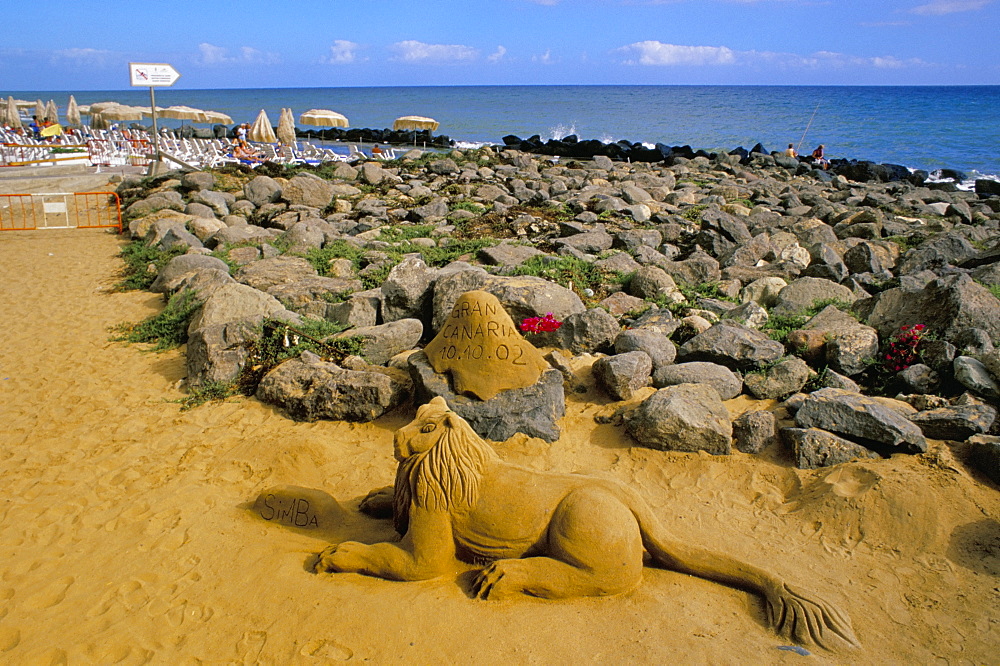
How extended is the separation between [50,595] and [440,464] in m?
2.31

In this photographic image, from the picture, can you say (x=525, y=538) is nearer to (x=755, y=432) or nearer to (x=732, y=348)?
(x=755, y=432)

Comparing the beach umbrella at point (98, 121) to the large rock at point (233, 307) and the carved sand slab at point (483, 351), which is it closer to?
the large rock at point (233, 307)

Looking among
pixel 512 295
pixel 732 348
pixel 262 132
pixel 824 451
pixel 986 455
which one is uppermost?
pixel 262 132

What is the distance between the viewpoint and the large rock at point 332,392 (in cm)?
581

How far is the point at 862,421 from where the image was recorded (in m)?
4.92

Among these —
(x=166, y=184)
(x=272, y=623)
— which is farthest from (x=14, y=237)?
(x=272, y=623)

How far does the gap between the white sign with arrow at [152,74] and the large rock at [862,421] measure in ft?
58.8

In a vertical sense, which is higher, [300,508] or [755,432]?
[755,432]

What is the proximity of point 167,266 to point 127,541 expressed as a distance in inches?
259

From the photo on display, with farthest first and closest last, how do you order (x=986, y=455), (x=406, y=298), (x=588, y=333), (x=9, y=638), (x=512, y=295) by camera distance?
1. (x=406, y=298)
2. (x=512, y=295)
3. (x=588, y=333)
4. (x=986, y=455)
5. (x=9, y=638)

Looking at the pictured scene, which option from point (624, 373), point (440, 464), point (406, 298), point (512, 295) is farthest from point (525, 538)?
point (406, 298)

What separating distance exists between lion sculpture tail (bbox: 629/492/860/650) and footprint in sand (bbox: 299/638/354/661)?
5.44 ft

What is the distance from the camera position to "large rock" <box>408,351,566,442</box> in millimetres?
5367

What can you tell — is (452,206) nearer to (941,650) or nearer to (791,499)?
(791,499)
